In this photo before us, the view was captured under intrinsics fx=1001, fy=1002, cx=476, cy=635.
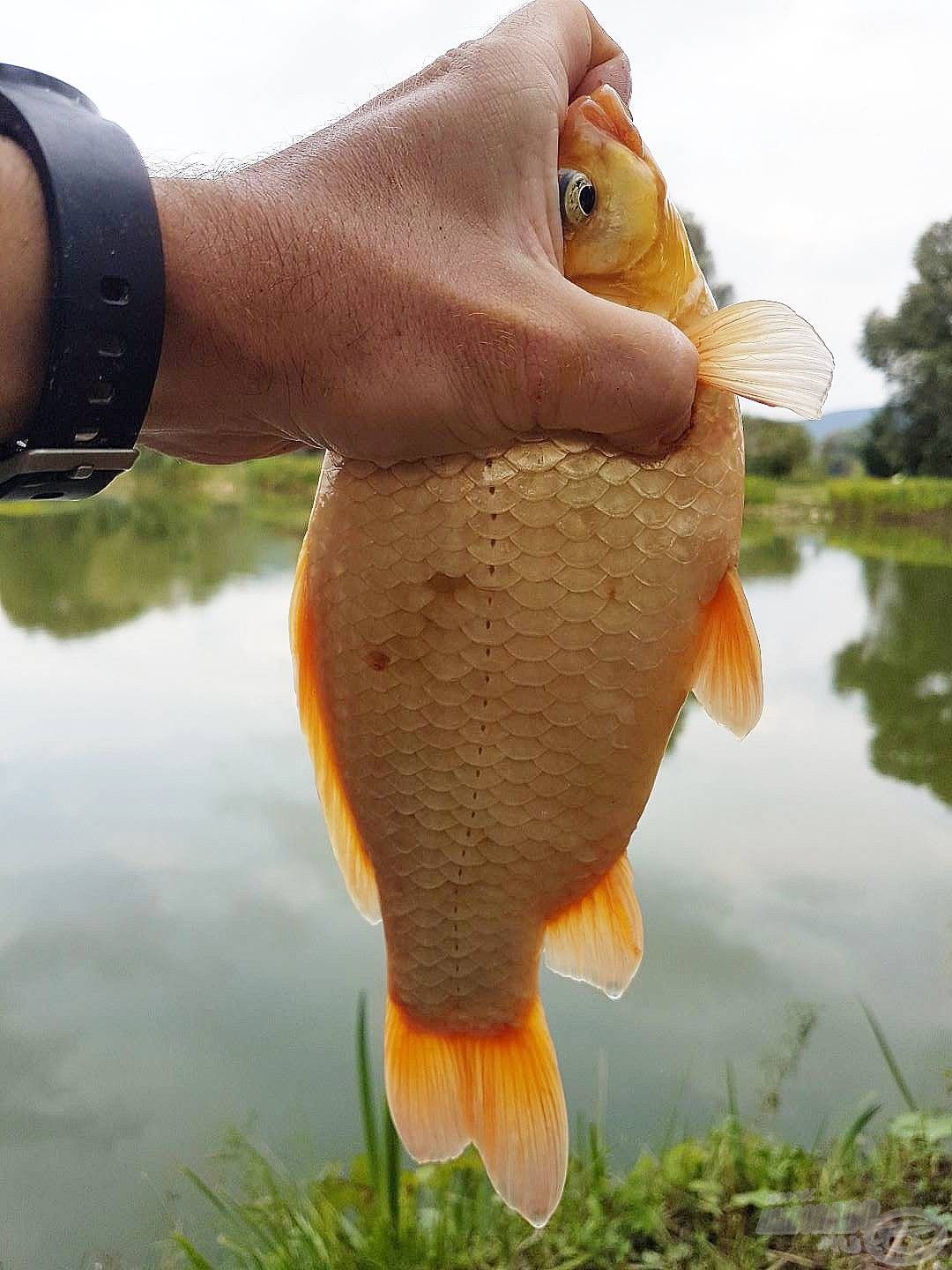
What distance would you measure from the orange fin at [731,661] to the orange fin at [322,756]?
40 centimetres

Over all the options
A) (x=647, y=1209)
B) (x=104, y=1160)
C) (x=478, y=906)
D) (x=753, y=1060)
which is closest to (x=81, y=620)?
(x=104, y=1160)

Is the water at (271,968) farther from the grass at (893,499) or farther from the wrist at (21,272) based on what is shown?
the grass at (893,499)

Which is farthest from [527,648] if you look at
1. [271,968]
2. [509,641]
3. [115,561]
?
[115,561]

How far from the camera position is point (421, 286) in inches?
33.8

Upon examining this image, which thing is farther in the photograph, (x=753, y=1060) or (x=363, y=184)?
(x=753, y=1060)

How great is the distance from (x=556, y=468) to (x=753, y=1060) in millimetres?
3807

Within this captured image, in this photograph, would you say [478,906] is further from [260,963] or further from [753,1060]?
[260,963]

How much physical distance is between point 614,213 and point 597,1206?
2.21 metres

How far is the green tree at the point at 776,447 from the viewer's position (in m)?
24.8

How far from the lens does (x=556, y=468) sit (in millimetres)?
935

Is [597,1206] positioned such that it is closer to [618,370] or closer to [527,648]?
[527,648]

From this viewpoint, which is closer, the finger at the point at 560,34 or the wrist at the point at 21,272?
the wrist at the point at 21,272

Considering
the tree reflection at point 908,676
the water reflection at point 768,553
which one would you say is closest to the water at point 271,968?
the tree reflection at point 908,676

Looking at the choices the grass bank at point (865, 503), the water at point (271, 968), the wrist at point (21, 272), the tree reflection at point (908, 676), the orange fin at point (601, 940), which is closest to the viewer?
the wrist at point (21, 272)
